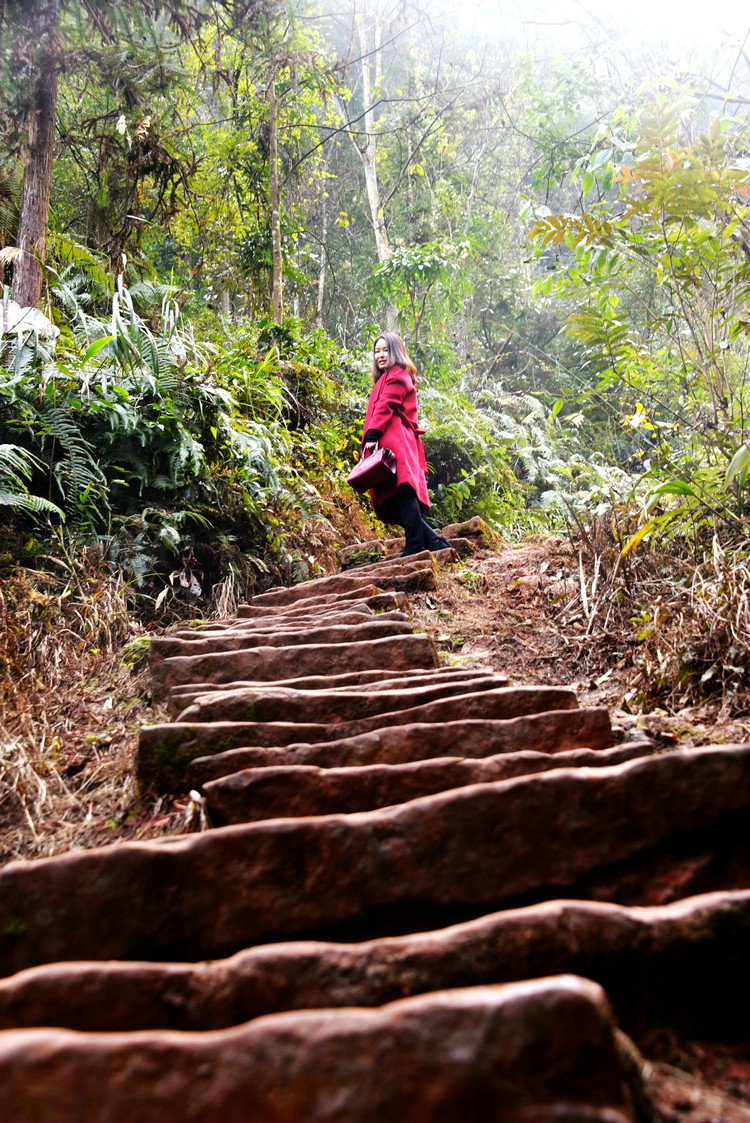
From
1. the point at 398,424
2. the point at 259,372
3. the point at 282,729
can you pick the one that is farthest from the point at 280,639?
the point at 259,372

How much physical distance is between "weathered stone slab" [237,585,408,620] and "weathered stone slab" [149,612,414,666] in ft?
1.78

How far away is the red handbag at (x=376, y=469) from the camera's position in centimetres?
530

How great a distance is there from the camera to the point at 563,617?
12.0 feet

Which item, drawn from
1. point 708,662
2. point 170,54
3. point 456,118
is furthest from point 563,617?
point 456,118

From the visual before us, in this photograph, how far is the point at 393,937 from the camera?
1.21 meters

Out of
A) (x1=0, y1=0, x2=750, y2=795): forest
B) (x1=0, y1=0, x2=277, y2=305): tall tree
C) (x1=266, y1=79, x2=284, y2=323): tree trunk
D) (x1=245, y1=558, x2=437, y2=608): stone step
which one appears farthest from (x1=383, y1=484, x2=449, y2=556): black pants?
(x1=266, y1=79, x2=284, y2=323): tree trunk

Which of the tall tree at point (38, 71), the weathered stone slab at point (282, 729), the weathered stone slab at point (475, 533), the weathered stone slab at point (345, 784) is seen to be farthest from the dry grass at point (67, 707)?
the weathered stone slab at point (475, 533)

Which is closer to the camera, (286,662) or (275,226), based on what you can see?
(286,662)

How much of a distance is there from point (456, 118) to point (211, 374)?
56.5 feet

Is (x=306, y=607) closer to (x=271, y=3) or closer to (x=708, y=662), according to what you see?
(x=708, y=662)

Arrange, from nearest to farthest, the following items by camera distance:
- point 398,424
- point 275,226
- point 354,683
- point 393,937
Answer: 1. point 393,937
2. point 354,683
3. point 398,424
4. point 275,226

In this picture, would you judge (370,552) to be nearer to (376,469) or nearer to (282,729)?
(376,469)

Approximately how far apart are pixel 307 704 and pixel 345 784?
63cm

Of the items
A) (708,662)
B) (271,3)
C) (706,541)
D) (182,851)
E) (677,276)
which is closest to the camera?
(182,851)
